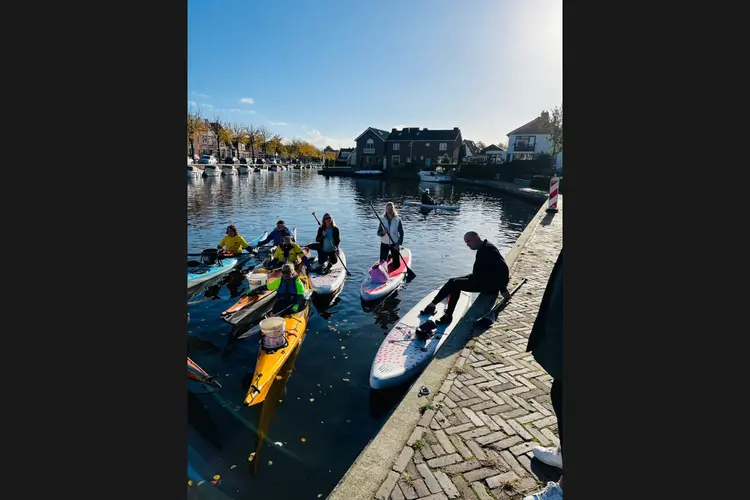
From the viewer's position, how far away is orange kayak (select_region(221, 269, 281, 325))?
30.3 feet

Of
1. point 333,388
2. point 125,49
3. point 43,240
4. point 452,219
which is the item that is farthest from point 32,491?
point 452,219

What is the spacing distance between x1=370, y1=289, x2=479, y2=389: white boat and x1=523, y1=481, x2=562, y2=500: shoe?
11.5 ft

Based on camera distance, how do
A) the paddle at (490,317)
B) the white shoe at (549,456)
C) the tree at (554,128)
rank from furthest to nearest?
1. the tree at (554,128)
2. the paddle at (490,317)
3. the white shoe at (549,456)

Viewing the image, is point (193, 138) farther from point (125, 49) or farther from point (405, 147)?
point (125, 49)

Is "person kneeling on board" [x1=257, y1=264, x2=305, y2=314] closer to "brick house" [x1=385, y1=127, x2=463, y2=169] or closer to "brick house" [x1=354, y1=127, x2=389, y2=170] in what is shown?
"brick house" [x1=385, y1=127, x2=463, y2=169]

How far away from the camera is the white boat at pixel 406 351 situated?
7.04m

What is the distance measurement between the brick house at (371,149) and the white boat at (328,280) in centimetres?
7030

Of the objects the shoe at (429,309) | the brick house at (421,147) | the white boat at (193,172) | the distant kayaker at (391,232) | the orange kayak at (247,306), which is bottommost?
the orange kayak at (247,306)

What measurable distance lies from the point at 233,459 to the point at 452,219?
989 inches

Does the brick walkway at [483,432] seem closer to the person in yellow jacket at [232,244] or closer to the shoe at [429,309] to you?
the shoe at [429,309]

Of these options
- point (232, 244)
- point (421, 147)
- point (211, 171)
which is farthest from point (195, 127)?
point (232, 244)

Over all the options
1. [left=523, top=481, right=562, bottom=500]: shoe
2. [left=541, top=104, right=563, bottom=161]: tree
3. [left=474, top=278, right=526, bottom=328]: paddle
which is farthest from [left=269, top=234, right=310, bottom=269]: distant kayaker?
[left=541, top=104, right=563, bottom=161]: tree

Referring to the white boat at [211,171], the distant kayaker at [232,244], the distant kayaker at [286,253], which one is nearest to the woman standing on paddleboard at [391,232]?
the distant kayaker at [286,253]

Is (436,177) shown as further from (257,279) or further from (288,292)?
(288,292)
